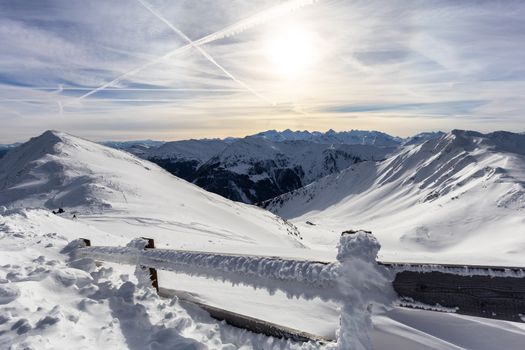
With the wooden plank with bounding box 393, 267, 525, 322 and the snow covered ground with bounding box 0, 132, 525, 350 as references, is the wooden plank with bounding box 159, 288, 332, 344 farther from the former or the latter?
the wooden plank with bounding box 393, 267, 525, 322

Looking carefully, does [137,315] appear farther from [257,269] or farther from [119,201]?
[119,201]

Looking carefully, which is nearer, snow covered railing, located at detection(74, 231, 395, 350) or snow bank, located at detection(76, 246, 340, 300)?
snow covered railing, located at detection(74, 231, 395, 350)

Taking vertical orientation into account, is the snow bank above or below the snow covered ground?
above

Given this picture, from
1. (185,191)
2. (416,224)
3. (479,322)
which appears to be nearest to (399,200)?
(416,224)

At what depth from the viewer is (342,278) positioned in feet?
12.0

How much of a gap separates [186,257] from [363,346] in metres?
2.75

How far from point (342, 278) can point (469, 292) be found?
1.08 m

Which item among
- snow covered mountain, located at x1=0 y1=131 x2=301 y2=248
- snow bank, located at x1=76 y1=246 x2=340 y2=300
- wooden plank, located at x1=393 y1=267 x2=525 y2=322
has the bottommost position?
snow covered mountain, located at x1=0 y1=131 x2=301 y2=248

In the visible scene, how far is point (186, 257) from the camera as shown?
545 centimetres

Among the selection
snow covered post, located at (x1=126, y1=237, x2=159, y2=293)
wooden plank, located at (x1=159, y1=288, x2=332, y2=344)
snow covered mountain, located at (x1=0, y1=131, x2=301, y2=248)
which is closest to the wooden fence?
wooden plank, located at (x1=159, y1=288, x2=332, y2=344)

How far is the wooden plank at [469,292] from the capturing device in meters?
2.97

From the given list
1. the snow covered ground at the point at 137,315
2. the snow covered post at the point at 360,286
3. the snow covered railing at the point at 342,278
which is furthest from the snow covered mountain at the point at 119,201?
the snow covered post at the point at 360,286

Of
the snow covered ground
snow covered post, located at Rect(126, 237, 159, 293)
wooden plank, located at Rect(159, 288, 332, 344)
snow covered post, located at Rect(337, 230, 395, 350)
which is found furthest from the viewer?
snow covered post, located at Rect(126, 237, 159, 293)

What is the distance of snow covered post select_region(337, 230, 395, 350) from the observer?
11.5 ft
